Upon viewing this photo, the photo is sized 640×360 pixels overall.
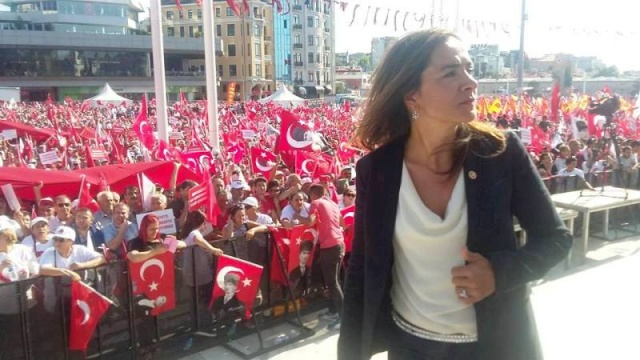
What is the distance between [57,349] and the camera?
455 cm

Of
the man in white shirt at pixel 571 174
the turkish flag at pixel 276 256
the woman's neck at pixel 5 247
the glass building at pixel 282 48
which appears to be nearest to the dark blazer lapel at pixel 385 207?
the woman's neck at pixel 5 247

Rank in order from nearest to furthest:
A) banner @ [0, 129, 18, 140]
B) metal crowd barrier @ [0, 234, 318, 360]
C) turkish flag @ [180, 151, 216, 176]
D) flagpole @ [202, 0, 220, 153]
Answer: metal crowd barrier @ [0, 234, 318, 360] → turkish flag @ [180, 151, 216, 176] → flagpole @ [202, 0, 220, 153] → banner @ [0, 129, 18, 140]

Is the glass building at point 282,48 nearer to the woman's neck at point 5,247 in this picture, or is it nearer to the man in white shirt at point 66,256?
the man in white shirt at point 66,256

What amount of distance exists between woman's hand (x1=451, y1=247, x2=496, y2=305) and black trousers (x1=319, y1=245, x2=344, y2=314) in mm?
4387

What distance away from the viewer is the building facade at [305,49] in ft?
297

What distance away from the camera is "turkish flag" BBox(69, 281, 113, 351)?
4484 mm

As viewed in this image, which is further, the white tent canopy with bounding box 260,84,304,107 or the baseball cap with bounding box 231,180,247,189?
the white tent canopy with bounding box 260,84,304,107

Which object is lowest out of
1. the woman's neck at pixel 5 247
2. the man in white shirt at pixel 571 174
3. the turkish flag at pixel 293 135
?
the man in white shirt at pixel 571 174

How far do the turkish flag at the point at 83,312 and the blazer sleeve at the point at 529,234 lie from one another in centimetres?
370

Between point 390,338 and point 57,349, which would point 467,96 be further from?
point 57,349

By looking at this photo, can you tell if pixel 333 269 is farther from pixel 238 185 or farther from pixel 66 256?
pixel 66 256

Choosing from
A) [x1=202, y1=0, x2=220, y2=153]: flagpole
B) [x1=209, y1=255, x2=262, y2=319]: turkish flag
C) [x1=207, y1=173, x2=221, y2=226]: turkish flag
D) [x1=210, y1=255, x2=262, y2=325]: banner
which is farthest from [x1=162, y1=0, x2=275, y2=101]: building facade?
[x1=209, y1=255, x2=262, y2=319]: turkish flag

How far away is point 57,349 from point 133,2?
296 feet

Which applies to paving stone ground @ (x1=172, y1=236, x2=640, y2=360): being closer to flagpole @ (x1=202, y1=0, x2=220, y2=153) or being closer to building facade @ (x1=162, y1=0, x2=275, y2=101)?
flagpole @ (x1=202, y1=0, x2=220, y2=153)
